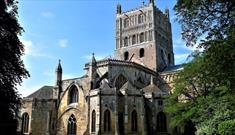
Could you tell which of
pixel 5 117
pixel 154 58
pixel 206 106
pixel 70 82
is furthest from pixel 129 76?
pixel 5 117

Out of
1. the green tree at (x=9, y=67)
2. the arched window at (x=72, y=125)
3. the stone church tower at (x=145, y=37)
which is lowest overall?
the arched window at (x=72, y=125)

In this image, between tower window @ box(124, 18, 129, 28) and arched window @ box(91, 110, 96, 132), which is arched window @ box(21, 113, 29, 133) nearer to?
arched window @ box(91, 110, 96, 132)

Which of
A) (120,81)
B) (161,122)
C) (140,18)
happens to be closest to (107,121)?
(161,122)

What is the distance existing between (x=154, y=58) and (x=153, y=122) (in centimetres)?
2073

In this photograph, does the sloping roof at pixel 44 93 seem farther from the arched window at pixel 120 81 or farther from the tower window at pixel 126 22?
the tower window at pixel 126 22

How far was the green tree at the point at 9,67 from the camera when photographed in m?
21.2

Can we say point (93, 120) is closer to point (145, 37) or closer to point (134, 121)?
point (134, 121)

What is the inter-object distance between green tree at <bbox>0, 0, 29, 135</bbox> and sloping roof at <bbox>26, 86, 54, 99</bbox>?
2191 cm

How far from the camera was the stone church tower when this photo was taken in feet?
194

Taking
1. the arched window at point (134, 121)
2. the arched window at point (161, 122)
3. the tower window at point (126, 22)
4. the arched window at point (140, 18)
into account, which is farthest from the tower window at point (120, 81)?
the tower window at point (126, 22)

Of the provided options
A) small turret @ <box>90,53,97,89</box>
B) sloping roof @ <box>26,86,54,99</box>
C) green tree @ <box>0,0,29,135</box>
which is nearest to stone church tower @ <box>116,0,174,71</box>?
small turret @ <box>90,53,97,89</box>

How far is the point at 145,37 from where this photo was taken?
61.1 m

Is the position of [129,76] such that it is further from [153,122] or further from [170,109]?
[170,109]

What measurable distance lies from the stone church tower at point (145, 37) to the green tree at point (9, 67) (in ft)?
119
